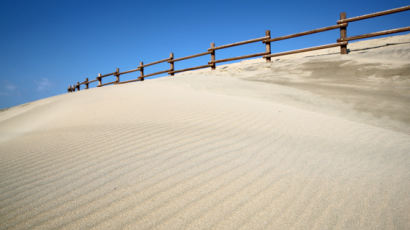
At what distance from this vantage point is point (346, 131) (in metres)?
2.76

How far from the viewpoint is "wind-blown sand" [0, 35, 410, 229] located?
120cm

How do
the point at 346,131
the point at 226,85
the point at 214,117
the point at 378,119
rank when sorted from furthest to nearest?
the point at 226,85, the point at 378,119, the point at 214,117, the point at 346,131

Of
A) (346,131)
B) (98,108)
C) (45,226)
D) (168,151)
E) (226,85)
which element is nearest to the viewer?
(45,226)

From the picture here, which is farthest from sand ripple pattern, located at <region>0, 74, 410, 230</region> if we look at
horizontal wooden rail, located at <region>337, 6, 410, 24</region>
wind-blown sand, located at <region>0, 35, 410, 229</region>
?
horizontal wooden rail, located at <region>337, 6, 410, 24</region>

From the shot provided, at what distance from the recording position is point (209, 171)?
1.63 meters

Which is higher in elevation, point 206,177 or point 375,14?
point 375,14

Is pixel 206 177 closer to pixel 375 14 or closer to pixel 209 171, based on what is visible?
pixel 209 171

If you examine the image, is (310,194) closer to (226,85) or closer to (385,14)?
(226,85)

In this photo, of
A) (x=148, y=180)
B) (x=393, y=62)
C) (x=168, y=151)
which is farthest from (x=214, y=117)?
(x=393, y=62)

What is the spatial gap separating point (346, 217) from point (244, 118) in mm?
1906

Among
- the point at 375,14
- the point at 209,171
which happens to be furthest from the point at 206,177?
the point at 375,14

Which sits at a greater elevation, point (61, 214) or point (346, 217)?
point (61, 214)

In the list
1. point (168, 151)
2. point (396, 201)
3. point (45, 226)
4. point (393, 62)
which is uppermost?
point (393, 62)

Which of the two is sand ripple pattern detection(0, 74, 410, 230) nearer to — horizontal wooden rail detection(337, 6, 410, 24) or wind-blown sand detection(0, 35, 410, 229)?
wind-blown sand detection(0, 35, 410, 229)
